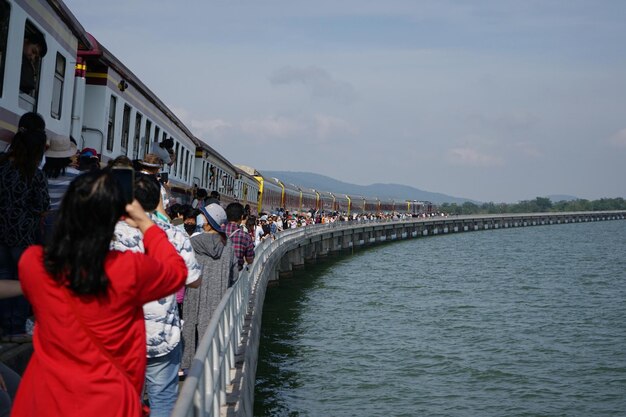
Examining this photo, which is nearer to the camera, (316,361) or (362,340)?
(316,361)

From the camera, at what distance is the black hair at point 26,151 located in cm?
590

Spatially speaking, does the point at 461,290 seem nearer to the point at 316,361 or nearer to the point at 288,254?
the point at 288,254

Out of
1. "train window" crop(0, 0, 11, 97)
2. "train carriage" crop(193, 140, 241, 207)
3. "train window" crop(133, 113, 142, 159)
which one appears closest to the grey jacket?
"train window" crop(0, 0, 11, 97)

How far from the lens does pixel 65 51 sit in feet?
32.2

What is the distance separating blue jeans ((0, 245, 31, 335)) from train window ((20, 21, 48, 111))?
8.53 feet

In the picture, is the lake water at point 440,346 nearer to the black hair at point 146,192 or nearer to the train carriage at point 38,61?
the train carriage at point 38,61

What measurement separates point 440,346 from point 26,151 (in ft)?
52.5

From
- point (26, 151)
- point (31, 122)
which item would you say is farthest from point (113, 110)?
point (26, 151)

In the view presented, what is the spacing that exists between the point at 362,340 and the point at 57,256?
18253 millimetres

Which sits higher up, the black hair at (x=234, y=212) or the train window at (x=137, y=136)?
the train window at (x=137, y=136)

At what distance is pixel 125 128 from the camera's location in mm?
13719

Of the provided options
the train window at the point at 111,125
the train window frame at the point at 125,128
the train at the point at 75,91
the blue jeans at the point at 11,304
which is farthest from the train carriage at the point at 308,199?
the blue jeans at the point at 11,304

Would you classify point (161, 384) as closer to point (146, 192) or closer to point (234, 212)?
point (146, 192)

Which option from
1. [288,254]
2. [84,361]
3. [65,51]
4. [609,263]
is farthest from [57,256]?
[609,263]
